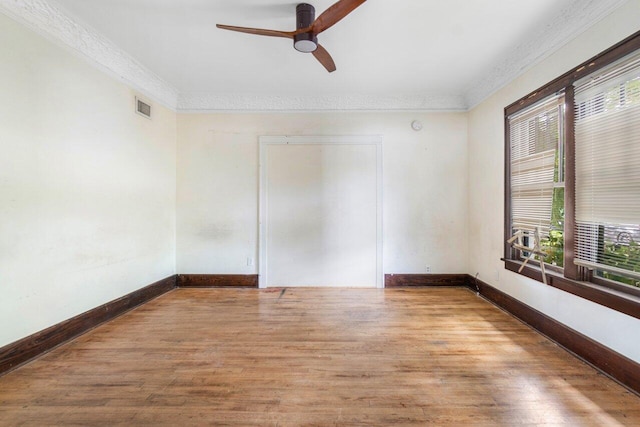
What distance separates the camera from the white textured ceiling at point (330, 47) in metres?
2.06

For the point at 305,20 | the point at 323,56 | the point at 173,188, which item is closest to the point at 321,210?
the point at 323,56

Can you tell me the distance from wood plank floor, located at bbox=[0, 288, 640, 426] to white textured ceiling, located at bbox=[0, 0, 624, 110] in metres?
2.60

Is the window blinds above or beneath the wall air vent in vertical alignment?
beneath

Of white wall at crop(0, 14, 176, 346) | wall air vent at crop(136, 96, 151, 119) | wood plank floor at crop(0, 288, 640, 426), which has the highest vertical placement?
wall air vent at crop(136, 96, 151, 119)

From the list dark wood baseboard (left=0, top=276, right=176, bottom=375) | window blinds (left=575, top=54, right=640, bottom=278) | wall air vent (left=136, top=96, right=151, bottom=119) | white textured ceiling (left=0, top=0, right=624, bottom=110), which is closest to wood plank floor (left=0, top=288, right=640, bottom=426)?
dark wood baseboard (left=0, top=276, right=176, bottom=375)

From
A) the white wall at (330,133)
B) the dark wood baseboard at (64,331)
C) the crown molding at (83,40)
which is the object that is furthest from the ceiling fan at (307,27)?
the dark wood baseboard at (64,331)

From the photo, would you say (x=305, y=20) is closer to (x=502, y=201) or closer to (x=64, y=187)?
(x=64, y=187)

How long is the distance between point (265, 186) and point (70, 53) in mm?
2280

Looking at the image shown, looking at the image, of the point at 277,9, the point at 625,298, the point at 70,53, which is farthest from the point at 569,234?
the point at 70,53

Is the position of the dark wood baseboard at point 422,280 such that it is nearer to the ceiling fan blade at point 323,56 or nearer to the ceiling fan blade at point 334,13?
the ceiling fan blade at point 323,56

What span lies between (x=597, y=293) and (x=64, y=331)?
4258mm

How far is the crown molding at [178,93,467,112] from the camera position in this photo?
368cm

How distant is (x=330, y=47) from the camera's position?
8.37 ft

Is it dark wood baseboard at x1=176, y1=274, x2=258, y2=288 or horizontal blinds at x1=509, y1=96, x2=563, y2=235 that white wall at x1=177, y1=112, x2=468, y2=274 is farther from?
horizontal blinds at x1=509, y1=96, x2=563, y2=235
